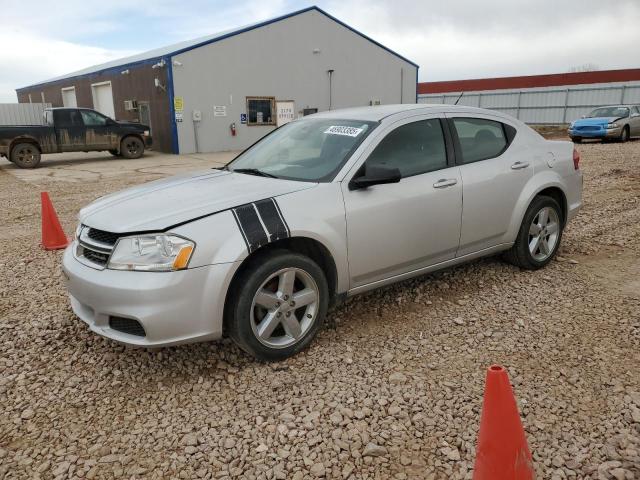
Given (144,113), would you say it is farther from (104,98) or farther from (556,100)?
(556,100)

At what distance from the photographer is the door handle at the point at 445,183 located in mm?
3902

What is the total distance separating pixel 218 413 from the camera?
2.87 metres

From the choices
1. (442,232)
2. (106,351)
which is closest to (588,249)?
(442,232)

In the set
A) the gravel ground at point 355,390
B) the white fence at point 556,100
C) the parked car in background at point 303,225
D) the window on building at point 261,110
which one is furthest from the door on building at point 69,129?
the white fence at point 556,100

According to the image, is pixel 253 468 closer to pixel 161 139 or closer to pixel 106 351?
pixel 106 351

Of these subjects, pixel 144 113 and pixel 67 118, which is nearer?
pixel 67 118

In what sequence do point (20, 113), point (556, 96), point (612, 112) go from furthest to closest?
1. point (556, 96)
2. point (20, 113)
3. point (612, 112)

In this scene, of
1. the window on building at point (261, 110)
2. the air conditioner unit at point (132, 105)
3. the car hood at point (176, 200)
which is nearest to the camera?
the car hood at point (176, 200)

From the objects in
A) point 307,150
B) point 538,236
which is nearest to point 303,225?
point 307,150

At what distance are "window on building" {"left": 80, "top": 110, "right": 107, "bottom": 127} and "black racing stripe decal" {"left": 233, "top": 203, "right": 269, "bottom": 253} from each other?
1468cm

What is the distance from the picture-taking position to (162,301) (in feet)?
9.38

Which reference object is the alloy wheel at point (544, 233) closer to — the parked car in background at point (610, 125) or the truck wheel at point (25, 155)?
the truck wheel at point (25, 155)

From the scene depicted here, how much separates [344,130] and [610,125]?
1812 centimetres

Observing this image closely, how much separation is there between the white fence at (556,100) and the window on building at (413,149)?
1050 inches
